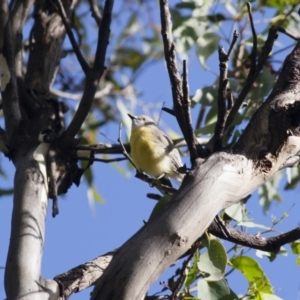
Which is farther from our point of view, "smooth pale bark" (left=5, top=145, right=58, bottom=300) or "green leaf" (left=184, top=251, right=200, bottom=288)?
"green leaf" (left=184, top=251, right=200, bottom=288)

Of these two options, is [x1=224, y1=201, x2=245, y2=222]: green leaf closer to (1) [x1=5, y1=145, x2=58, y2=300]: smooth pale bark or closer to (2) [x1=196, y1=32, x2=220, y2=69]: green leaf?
(1) [x1=5, y1=145, x2=58, y2=300]: smooth pale bark

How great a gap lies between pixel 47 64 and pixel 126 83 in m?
2.01

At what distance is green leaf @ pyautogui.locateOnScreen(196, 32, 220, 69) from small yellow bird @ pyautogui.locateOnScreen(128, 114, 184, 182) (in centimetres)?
41

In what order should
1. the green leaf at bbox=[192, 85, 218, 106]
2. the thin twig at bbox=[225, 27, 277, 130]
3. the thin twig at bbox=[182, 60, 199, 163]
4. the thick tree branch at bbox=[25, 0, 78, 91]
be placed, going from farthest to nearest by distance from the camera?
the green leaf at bbox=[192, 85, 218, 106] → the thick tree branch at bbox=[25, 0, 78, 91] → the thin twig at bbox=[225, 27, 277, 130] → the thin twig at bbox=[182, 60, 199, 163]

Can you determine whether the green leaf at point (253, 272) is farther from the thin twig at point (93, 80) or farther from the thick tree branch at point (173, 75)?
the thin twig at point (93, 80)

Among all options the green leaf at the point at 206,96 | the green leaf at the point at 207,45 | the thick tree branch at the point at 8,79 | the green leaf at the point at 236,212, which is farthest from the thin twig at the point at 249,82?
the green leaf at the point at 207,45

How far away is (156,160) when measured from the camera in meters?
3.15

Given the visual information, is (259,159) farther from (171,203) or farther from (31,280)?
(31,280)

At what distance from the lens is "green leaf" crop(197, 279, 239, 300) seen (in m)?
1.86

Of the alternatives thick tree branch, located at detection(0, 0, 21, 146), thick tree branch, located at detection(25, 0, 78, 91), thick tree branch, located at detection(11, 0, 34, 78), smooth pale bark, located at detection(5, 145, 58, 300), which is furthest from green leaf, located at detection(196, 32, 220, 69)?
smooth pale bark, located at detection(5, 145, 58, 300)

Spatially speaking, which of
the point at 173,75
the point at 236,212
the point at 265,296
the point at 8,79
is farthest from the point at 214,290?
the point at 8,79

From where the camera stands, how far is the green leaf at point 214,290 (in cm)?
186

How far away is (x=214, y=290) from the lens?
1865 millimetres

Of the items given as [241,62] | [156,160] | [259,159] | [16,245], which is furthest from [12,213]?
[241,62]
